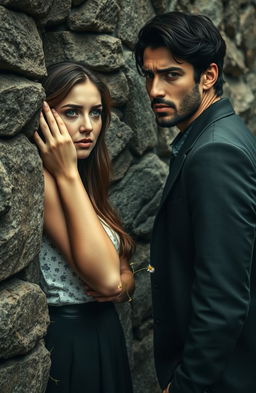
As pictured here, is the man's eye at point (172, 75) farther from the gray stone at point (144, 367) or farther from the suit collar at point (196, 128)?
the gray stone at point (144, 367)

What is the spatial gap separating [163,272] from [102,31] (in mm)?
1078

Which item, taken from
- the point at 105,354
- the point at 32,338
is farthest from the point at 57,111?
the point at 105,354

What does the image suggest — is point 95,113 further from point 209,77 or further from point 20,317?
point 20,317

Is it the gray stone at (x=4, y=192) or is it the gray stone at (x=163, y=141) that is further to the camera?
the gray stone at (x=163, y=141)

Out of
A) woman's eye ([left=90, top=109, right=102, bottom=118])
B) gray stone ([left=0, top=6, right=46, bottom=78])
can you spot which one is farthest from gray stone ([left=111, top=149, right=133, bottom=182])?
gray stone ([left=0, top=6, right=46, bottom=78])

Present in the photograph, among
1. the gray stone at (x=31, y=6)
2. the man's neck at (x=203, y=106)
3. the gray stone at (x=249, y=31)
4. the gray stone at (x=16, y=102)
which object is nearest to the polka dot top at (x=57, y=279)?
the gray stone at (x=16, y=102)

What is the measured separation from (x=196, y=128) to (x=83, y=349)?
0.92 metres

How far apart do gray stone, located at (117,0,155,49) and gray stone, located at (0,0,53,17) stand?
83 cm

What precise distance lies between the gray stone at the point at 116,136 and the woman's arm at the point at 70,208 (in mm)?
600

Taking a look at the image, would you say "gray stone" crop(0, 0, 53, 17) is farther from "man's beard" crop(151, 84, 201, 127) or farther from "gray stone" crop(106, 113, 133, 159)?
"gray stone" crop(106, 113, 133, 159)

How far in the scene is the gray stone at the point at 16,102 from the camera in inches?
61.7

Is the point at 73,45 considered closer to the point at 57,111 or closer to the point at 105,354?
the point at 57,111

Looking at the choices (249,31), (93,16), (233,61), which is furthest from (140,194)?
(249,31)

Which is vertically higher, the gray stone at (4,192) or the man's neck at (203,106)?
the gray stone at (4,192)
